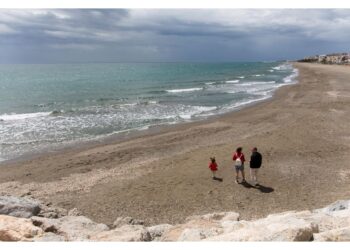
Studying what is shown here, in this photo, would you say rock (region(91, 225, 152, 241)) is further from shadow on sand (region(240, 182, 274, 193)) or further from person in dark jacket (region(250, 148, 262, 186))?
person in dark jacket (region(250, 148, 262, 186))

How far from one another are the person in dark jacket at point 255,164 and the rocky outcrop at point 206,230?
13.1 feet

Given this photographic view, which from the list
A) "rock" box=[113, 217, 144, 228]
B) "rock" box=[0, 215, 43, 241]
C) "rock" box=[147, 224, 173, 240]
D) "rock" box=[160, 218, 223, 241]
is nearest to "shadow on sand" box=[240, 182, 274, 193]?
"rock" box=[113, 217, 144, 228]

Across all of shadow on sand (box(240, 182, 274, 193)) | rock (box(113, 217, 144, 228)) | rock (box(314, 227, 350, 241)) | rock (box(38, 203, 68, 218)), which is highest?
rock (box(314, 227, 350, 241))

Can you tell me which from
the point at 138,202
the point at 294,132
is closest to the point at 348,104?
the point at 294,132

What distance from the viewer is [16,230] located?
24.0 feet

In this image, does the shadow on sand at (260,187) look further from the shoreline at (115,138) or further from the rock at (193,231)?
the shoreline at (115,138)

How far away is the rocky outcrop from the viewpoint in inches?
255

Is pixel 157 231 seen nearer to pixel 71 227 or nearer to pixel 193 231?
pixel 193 231

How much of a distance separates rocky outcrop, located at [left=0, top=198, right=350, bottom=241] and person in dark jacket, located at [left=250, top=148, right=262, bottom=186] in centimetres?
400

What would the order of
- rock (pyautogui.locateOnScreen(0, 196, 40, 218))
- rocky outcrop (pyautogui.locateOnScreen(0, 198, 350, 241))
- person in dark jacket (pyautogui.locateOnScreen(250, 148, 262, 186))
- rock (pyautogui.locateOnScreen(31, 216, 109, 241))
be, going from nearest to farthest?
rocky outcrop (pyautogui.locateOnScreen(0, 198, 350, 241)), rock (pyautogui.locateOnScreen(31, 216, 109, 241)), rock (pyautogui.locateOnScreen(0, 196, 40, 218)), person in dark jacket (pyautogui.locateOnScreen(250, 148, 262, 186))

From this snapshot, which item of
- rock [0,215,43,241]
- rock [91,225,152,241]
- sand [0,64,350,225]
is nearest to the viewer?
rock [0,215,43,241]

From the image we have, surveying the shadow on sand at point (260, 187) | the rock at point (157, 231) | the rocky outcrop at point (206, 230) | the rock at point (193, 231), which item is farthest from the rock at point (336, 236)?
the shadow on sand at point (260, 187)

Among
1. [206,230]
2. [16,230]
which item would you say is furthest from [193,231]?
[16,230]

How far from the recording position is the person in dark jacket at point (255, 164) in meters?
13.7
